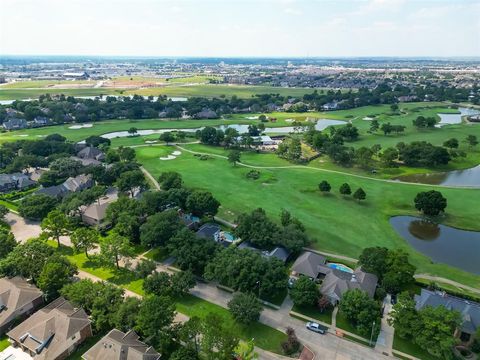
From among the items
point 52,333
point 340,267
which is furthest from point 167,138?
point 52,333

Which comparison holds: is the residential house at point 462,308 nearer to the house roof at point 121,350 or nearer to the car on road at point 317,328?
the car on road at point 317,328

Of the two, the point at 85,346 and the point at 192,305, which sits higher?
the point at 192,305

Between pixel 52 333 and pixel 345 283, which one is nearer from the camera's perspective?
pixel 52 333

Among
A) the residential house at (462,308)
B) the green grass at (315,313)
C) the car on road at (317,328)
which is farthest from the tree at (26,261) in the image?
the residential house at (462,308)

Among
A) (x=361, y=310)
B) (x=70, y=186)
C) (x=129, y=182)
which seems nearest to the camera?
(x=361, y=310)

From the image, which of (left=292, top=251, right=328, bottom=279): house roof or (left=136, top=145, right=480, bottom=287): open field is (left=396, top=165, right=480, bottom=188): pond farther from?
(left=292, top=251, right=328, bottom=279): house roof

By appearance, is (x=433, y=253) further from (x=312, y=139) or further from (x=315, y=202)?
(x=312, y=139)

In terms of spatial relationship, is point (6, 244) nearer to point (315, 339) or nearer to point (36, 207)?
point (36, 207)
